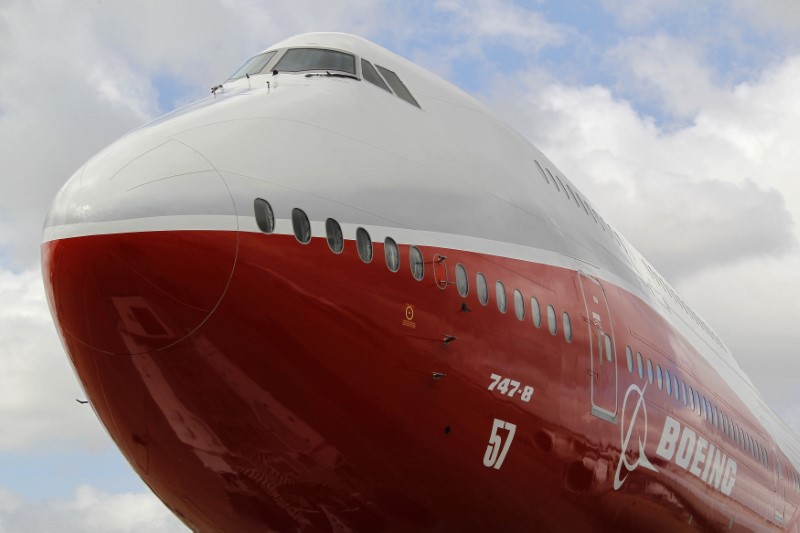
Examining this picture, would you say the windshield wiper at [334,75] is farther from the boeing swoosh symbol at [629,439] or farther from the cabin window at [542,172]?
the boeing swoosh symbol at [629,439]

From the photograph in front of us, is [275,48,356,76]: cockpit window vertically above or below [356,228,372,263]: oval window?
above

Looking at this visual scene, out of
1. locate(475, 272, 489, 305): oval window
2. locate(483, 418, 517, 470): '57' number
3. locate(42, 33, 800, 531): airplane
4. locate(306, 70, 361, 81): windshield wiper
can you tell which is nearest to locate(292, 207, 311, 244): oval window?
locate(42, 33, 800, 531): airplane

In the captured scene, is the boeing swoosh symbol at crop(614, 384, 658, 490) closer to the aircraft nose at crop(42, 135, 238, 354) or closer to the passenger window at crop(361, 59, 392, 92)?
the passenger window at crop(361, 59, 392, 92)

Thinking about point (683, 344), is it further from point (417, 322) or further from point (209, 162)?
point (209, 162)

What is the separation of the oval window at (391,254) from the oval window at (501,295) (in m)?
1.51

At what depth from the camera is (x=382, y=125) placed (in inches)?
390

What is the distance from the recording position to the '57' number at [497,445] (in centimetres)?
940

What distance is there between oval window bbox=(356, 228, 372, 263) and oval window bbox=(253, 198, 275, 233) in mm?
873

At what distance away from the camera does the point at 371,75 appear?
11.0 m

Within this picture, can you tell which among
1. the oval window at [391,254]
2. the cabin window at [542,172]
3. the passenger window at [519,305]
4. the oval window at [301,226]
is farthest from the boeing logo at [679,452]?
the oval window at [301,226]

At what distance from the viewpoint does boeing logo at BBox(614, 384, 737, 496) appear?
12.2m

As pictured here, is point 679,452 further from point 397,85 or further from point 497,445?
point 397,85

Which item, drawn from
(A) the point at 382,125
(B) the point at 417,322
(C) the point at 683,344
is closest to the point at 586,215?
(C) the point at 683,344

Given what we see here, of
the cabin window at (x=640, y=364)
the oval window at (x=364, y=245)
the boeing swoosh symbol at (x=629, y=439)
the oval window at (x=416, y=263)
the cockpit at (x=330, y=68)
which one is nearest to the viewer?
the oval window at (x=364, y=245)
